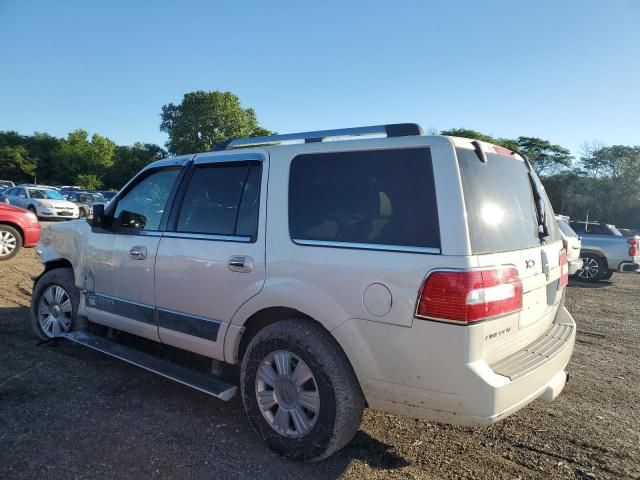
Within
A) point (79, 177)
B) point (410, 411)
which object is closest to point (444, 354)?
point (410, 411)

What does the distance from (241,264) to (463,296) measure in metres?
1.49

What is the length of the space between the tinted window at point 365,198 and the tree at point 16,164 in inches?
2993

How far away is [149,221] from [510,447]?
3255 mm

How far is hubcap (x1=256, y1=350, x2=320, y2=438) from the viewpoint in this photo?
9.02ft

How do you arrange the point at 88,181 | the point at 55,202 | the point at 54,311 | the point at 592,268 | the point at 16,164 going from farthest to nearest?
the point at 16,164 → the point at 88,181 → the point at 55,202 → the point at 592,268 → the point at 54,311

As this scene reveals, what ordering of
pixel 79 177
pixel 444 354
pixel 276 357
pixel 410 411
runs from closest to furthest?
pixel 444 354
pixel 410 411
pixel 276 357
pixel 79 177

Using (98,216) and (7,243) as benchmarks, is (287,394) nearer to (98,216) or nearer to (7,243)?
(98,216)

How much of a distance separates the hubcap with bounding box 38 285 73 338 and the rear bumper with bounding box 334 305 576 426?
331 centimetres

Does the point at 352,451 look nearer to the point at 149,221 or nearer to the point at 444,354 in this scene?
the point at 444,354

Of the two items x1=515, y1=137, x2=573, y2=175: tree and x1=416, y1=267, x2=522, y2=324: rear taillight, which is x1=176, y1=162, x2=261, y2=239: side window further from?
x1=515, y1=137, x2=573, y2=175: tree

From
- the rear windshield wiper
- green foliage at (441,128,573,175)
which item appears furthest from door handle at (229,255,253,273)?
green foliage at (441,128,573,175)

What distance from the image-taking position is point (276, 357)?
2.89 metres

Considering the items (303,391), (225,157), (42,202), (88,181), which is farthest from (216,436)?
(88,181)

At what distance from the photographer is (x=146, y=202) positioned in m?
4.02
